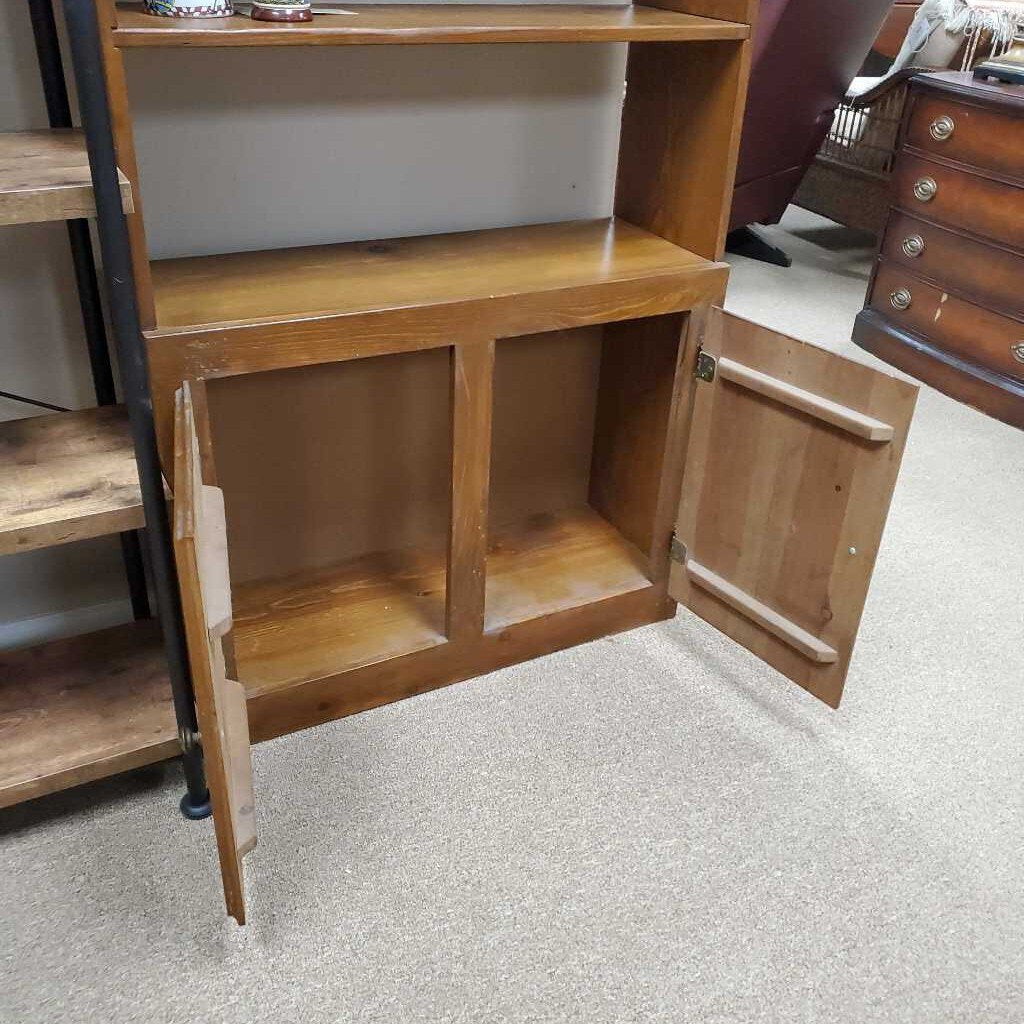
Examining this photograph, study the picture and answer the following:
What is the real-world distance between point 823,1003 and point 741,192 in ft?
8.80

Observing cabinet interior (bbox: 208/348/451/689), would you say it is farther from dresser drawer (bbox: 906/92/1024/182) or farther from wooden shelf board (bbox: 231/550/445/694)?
dresser drawer (bbox: 906/92/1024/182)

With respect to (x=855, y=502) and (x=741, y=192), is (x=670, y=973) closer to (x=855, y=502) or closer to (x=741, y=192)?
(x=855, y=502)

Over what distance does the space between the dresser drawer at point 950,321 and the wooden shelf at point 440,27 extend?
1.46m

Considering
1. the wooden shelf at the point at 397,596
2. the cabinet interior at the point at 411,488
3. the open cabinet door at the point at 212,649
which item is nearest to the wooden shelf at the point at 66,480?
the open cabinet door at the point at 212,649

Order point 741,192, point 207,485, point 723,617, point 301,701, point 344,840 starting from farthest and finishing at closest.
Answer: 1. point 741,192
2. point 723,617
3. point 301,701
4. point 344,840
5. point 207,485

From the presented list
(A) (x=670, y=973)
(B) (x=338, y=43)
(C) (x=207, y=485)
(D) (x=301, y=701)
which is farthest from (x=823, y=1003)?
(B) (x=338, y=43)

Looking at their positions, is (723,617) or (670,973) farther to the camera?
(723,617)

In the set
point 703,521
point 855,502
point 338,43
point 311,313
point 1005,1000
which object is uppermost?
point 338,43

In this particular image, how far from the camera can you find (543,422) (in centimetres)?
195

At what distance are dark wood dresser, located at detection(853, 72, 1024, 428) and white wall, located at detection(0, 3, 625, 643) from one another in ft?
4.21

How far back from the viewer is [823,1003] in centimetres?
122

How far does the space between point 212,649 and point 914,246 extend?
2454 mm

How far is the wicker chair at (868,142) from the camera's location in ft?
10.9

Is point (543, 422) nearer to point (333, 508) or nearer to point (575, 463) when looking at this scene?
point (575, 463)
